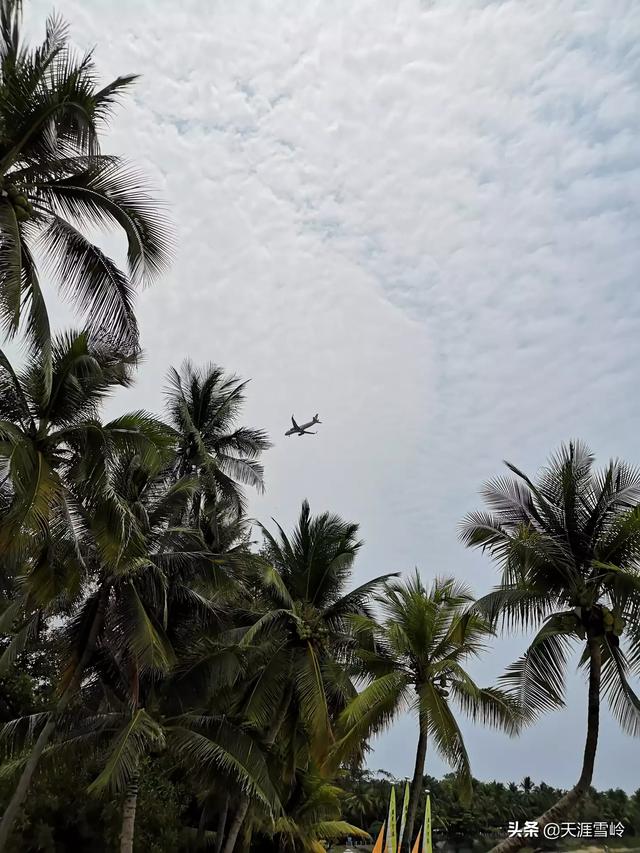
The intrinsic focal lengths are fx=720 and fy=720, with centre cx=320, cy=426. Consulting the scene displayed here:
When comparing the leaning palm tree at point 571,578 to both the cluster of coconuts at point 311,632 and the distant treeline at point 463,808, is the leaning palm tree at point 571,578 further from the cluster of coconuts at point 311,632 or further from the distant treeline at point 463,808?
the distant treeline at point 463,808

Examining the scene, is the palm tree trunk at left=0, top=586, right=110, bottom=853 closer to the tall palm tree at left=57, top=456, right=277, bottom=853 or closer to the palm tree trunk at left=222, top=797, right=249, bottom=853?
the tall palm tree at left=57, top=456, right=277, bottom=853

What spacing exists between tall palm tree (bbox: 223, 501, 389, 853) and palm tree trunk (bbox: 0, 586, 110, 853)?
3.15m

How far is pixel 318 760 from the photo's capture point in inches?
654

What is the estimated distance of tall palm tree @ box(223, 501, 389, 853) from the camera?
16.8 m

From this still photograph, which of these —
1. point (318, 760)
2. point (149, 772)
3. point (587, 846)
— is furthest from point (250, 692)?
point (587, 846)

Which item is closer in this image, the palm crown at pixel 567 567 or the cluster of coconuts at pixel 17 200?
the cluster of coconuts at pixel 17 200

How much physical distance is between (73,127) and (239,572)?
1121 centimetres

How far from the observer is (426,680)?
14945mm

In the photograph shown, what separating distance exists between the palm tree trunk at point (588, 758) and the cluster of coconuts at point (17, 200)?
10720 mm

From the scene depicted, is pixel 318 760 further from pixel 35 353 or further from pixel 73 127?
pixel 73 127

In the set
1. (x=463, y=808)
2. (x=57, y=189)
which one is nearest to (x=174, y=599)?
(x=57, y=189)

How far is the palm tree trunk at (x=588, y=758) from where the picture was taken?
447 inches

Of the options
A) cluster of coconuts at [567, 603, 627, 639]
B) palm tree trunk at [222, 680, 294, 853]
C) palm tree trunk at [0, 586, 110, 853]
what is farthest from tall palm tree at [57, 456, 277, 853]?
cluster of coconuts at [567, 603, 627, 639]

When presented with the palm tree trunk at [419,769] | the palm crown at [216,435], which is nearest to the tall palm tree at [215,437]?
the palm crown at [216,435]
